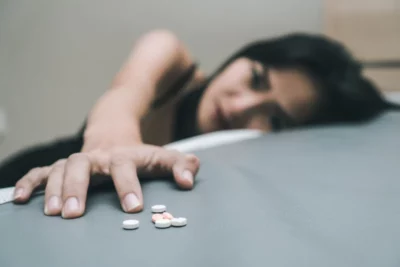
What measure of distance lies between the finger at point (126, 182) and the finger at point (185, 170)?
57 mm

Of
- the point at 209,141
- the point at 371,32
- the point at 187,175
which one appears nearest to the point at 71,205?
the point at 187,175

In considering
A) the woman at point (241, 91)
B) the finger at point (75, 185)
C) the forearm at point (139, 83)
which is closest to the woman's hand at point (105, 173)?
the finger at point (75, 185)

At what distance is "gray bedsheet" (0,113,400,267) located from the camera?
0.37 m

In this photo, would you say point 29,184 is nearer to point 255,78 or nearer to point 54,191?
point 54,191

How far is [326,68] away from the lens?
4.10 ft

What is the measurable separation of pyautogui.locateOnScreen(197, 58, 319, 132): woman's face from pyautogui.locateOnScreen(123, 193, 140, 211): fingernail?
0.71 metres

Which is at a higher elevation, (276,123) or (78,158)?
(78,158)

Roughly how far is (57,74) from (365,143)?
4.33 feet

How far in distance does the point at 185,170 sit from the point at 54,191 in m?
0.16

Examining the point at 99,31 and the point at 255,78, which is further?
the point at 99,31

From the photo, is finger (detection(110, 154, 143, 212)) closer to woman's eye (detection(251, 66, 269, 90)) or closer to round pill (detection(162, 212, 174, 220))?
round pill (detection(162, 212, 174, 220))

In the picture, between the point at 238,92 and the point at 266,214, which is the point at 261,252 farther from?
the point at 238,92

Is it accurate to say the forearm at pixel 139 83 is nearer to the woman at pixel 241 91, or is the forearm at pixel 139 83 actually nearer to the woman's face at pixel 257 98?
the woman at pixel 241 91

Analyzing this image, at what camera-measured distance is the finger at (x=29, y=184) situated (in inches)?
20.5
